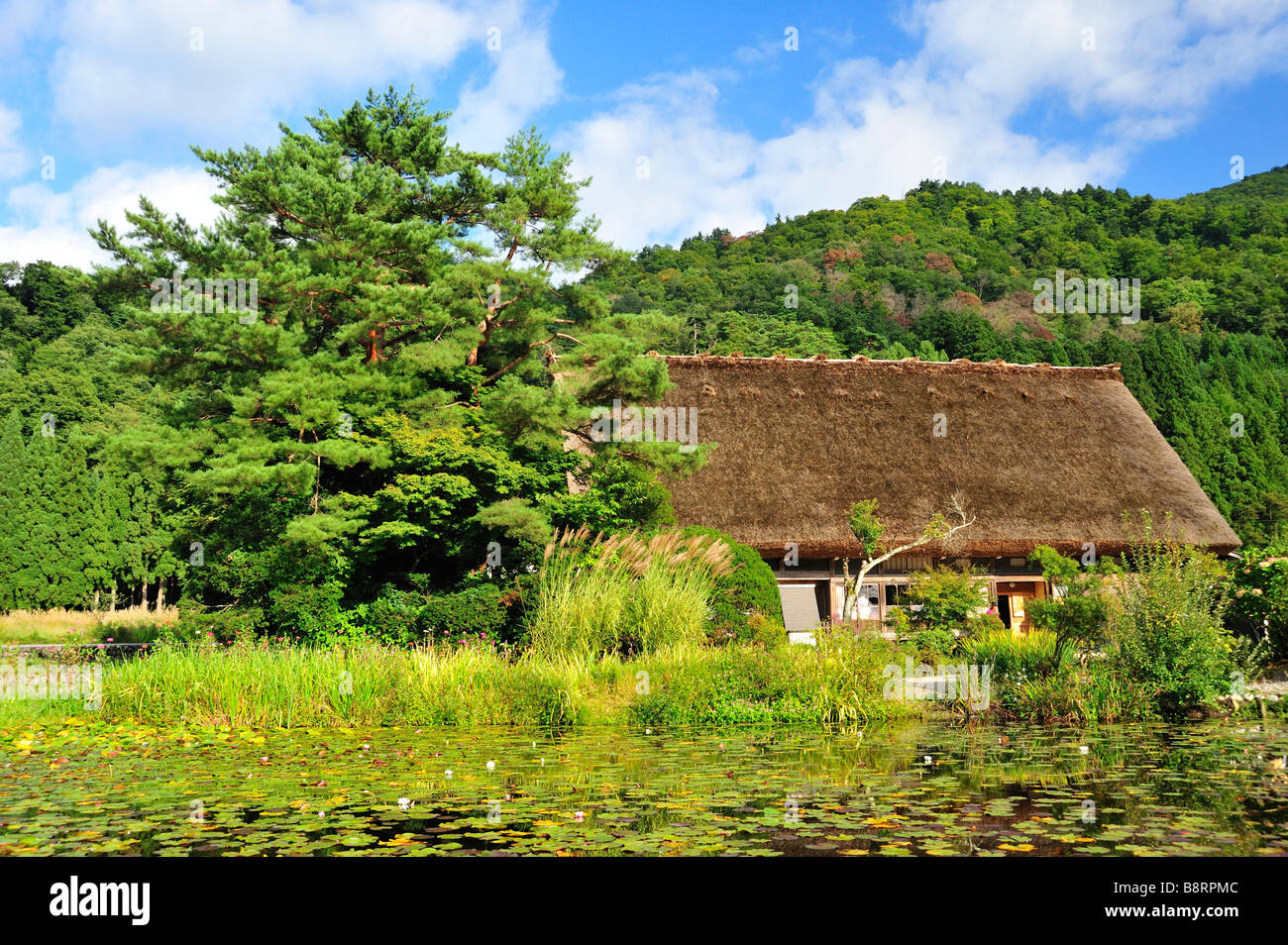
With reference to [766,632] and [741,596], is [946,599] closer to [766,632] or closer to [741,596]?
[741,596]

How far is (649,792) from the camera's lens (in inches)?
244

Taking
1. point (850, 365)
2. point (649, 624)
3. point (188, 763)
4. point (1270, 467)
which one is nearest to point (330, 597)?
point (649, 624)

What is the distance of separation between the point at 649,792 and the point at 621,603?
512 centimetres


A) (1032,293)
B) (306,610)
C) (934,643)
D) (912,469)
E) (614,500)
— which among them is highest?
(1032,293)

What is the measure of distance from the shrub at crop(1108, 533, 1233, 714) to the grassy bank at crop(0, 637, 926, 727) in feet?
7.32

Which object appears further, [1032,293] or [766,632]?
[1032,293]

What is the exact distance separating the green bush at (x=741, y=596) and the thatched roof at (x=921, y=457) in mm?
3368

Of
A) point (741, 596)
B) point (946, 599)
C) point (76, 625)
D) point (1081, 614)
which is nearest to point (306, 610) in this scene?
point (741, 596)

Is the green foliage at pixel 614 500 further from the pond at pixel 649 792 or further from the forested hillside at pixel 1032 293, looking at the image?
the forested hillside at pixel 1032 293

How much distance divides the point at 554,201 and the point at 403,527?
5685 millimetres

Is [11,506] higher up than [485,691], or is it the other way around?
[11,506]

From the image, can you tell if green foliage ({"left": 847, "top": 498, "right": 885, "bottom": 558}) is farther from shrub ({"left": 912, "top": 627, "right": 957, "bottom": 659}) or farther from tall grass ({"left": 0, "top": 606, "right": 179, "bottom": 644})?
tall grass ({"left": 0, "top": 606, "right": 179, "bottom": 644})

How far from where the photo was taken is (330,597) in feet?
44.2

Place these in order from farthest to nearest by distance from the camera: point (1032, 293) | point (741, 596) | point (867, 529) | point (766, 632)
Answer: point (1032, 293) < point (867, 529) < point (741, 596) < point (766, 632)
